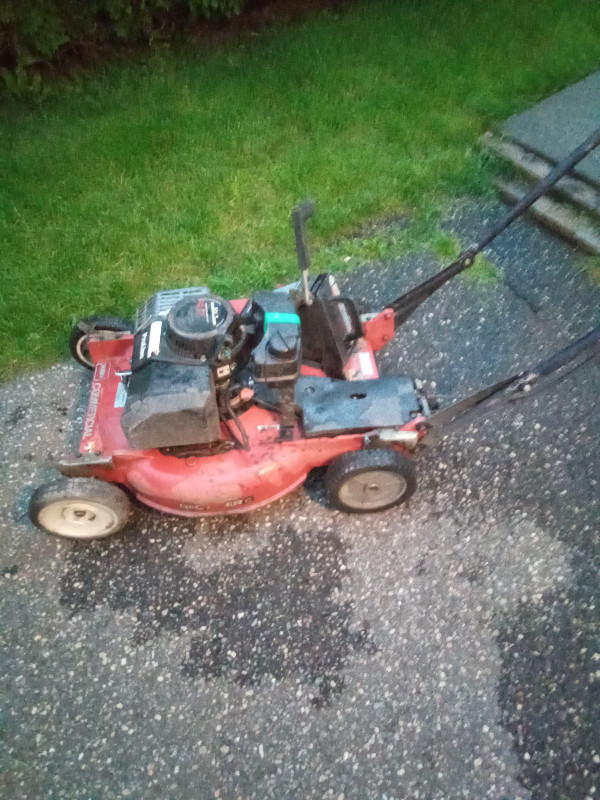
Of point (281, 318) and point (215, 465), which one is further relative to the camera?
point (215, 465)

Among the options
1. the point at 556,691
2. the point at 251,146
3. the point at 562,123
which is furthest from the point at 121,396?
the point at 562,123

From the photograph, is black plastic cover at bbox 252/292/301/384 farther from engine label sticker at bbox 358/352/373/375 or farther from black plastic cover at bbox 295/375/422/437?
engine label sticker at bbox 358/352/373/375

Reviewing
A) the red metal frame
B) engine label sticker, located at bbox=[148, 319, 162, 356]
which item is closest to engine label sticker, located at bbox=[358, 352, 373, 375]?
the red metal frame

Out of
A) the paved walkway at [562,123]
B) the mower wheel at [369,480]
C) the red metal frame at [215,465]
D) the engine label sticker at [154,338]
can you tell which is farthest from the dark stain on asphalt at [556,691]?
the paved walkway at [562,123]

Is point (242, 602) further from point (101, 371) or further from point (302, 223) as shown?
point (302, 223)

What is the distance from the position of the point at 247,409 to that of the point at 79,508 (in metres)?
0.68

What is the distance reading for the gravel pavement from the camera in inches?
79.2

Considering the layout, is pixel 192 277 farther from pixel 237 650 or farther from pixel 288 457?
pixel 237 650

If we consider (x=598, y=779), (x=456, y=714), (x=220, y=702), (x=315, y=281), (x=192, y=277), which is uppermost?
(x=192, y=277)

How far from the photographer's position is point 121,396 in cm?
233

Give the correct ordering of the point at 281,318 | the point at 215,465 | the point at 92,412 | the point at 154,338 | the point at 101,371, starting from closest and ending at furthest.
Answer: the point at 281,318 < the point at 154,338 < the point at 215,465 < the point at 92,412 < the point at 101,371

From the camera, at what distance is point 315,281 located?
252 centimetres

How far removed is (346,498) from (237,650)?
64cm

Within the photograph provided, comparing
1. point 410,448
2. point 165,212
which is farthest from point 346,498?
point 165,212
